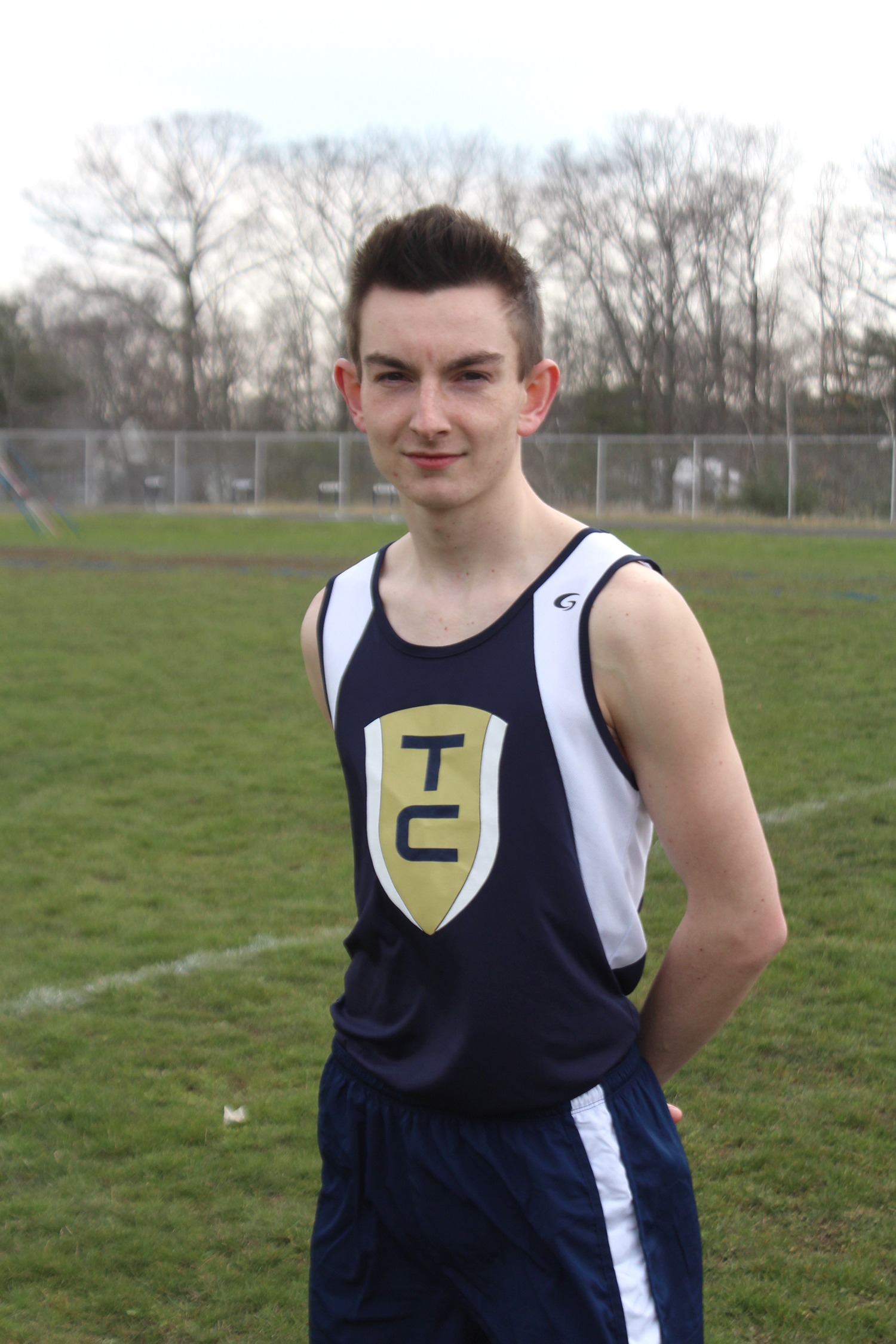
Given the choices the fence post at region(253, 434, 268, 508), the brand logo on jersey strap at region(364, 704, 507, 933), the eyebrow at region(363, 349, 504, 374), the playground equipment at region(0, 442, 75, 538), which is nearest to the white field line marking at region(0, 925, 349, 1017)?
the brand logo on jersey strap at region(364, 704, 507, 933)

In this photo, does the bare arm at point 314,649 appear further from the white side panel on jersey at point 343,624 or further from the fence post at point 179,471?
the fence post at point 179,471

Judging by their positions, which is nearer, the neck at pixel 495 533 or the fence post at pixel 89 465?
the neck at pixel 495 533

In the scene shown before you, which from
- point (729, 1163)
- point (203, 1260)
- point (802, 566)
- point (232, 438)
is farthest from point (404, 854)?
point (232, 438)

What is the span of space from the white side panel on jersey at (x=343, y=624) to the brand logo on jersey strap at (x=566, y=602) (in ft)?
1.07

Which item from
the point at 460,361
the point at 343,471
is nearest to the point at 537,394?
the point at 460,361

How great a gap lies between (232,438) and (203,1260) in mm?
37138

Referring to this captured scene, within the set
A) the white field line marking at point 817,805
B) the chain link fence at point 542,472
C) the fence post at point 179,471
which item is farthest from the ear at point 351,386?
the fence post at point 179,471

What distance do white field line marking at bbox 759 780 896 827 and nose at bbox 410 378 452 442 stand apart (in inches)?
201

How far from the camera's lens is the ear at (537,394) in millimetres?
1758

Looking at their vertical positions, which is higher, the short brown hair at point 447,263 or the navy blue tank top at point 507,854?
the short brown hair at point 447,263

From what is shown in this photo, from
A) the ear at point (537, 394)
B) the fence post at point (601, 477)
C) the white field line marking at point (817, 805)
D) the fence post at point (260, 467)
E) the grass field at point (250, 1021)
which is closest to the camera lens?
the ear at point (537, 394)

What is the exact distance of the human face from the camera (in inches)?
65.3

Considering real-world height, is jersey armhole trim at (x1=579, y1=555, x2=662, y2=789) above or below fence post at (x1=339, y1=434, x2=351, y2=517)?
below

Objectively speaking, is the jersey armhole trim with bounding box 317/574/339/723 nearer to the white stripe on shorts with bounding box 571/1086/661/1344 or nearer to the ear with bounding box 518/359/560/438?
the ear with bounding box 518/359/560/438
